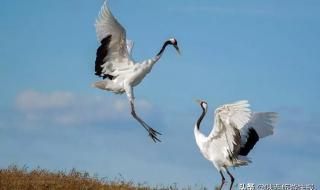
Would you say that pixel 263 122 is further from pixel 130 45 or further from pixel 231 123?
pixel 130 45

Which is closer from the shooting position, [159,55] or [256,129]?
[256,129]

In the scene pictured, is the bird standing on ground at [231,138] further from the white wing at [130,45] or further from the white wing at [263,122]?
the white wing at [130,45]

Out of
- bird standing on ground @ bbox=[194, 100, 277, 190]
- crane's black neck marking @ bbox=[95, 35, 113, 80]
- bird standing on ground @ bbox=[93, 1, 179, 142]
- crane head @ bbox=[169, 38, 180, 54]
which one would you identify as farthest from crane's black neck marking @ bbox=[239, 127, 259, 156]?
→ crane's black neck marking @ bbox=[95, 35, 113, 80]

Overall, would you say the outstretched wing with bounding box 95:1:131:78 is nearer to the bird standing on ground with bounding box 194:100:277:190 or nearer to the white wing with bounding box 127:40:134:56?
the white wing with bounding box 127:40:134:56

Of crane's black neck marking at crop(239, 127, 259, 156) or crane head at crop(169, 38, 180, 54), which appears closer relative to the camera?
crane's black neck marking at crop(239, 127, 259, 156)

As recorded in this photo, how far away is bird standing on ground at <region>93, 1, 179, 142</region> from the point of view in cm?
1672

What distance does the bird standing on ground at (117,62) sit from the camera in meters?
16.7

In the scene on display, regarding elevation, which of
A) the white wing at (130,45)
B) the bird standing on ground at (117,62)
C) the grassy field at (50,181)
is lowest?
the grassy field at (50,181)

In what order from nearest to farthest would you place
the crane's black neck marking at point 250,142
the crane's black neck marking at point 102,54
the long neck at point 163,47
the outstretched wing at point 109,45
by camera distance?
1. the crane's black neck marking at point 250,142
2. the outstretched wing at point 109,45
3. the crane's black neck marking at point 102,54
4. the long neck at point 163,47

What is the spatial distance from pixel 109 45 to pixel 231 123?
4.03 m

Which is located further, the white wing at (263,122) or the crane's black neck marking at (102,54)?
the crane's black neck marking at (102,54)

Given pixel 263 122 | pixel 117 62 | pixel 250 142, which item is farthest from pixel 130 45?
pixel 250 142

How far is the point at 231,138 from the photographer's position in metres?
14.9

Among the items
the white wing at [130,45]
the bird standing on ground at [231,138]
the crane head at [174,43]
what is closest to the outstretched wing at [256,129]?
the bird standing on ground at [231,138]
